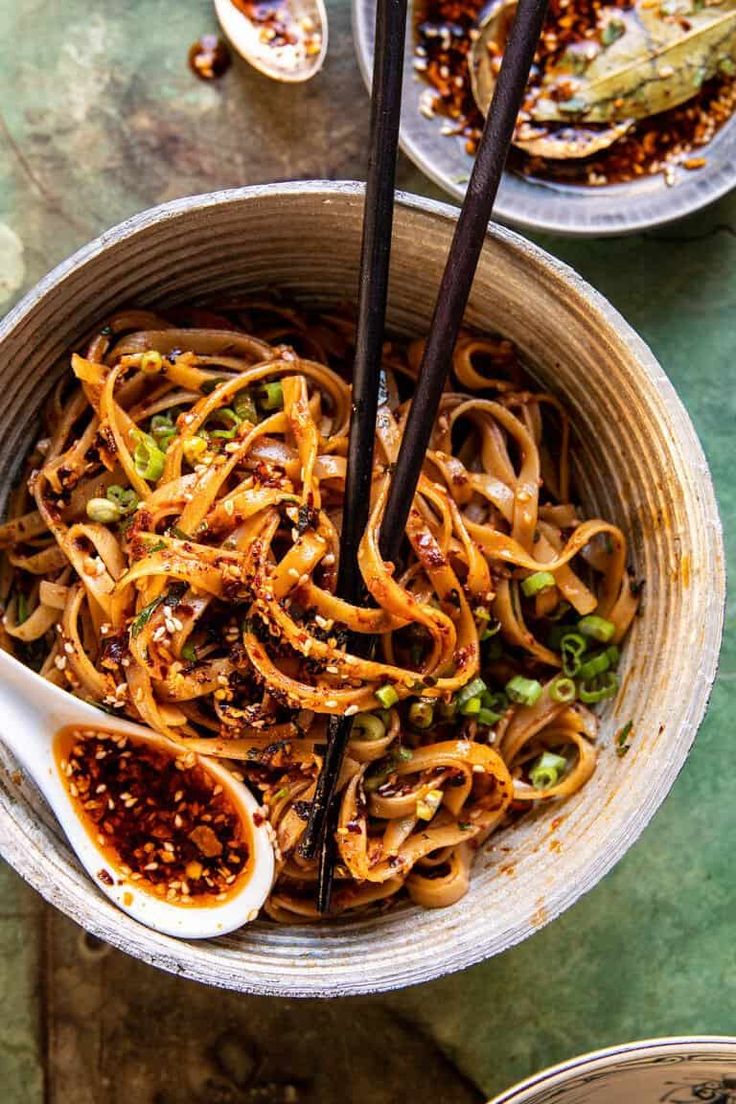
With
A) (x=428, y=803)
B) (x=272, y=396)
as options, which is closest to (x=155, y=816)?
(x=428, y=803)

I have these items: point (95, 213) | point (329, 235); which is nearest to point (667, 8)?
point (329, 235)

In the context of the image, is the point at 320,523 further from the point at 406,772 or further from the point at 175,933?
the point at 175,933

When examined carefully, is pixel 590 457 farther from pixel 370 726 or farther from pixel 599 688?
pixel 370 726

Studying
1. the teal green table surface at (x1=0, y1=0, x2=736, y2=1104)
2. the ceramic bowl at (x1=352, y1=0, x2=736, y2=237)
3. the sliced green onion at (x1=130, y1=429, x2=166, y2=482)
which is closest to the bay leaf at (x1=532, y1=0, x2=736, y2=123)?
the ceramic bowl at (x1=352, y1=0, x2=736, y2=237)

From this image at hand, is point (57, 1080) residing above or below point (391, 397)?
below

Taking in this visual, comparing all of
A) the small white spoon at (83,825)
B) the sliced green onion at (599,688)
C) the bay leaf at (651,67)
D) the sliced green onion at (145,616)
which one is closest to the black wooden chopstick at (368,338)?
the small white spoon at (83,825)

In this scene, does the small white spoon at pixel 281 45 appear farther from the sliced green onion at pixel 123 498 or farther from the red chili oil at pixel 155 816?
the red chili oil at pixel 155 816
